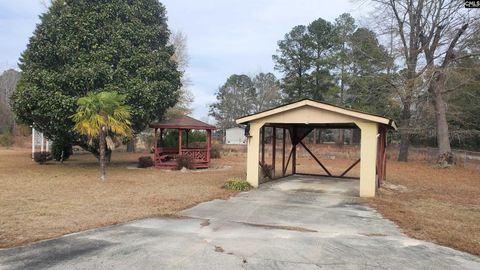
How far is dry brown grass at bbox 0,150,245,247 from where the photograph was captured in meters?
7.31

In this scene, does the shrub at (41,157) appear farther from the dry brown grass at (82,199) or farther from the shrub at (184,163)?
the shrub at (184,163)

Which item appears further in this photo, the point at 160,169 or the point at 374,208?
the point at 160,169

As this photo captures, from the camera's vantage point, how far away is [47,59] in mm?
17891

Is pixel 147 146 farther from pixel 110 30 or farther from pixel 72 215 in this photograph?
pixel 72 215

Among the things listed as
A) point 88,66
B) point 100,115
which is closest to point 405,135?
point 88,66

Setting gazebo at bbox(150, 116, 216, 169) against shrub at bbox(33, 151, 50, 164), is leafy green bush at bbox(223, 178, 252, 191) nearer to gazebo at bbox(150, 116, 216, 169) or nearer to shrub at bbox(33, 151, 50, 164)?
gazebo at bbox(150, 116, 216, 169)

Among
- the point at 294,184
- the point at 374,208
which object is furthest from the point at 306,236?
the point at 294,184

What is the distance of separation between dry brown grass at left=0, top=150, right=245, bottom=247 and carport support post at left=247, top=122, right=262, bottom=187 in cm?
117

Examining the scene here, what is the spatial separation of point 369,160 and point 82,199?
8.00m

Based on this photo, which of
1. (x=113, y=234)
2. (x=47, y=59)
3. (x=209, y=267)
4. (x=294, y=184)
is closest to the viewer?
(x=209, y=267)

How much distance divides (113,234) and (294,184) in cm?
892

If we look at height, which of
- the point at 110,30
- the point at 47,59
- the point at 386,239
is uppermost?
the point at 110,30

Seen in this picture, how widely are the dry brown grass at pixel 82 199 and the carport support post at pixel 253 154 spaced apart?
3.84 feet

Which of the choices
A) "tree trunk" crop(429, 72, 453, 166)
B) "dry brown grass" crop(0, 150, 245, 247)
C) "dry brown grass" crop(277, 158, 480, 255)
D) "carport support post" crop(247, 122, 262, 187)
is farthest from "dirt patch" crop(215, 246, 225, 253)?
"tree trunk" crop(429, 72, 453, 166)
